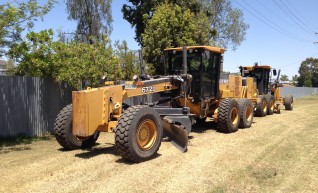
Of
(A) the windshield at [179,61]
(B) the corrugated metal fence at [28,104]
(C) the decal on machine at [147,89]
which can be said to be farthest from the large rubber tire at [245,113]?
(B) the corrugated metal fence at [28,104]

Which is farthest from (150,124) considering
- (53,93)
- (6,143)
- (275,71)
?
(275,71)

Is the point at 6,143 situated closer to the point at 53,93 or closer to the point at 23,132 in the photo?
the point at 23,132

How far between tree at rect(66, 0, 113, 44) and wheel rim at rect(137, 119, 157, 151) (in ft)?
72.9

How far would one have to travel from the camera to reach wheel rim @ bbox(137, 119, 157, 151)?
7731 millimetres

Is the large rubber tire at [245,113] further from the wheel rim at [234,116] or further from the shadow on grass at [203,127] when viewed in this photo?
the shadow on grass at [203,127]

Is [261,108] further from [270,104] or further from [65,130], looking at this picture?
[65,130]

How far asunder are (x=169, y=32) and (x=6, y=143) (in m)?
13.5

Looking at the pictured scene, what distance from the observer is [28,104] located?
1119cm

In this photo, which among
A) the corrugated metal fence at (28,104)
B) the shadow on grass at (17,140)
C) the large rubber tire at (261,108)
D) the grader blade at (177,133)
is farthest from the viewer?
the large rubber tire at (261,108)

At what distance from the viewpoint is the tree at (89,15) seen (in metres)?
29.4

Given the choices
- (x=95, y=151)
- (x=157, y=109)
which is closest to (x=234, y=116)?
(x=157, y=109)

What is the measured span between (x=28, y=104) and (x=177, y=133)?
4.91 m

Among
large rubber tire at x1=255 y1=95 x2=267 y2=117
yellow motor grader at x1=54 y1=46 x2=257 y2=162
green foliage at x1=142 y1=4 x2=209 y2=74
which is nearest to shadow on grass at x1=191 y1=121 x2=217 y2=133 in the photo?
yellow motor grader at x1=54 y1=46 x2=257 y2=162

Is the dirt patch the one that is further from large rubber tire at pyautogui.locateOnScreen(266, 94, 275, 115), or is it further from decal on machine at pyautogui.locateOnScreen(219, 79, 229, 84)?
large rubber tire at pyautogui.locateOnScreen(266, 94, 275, 115)
